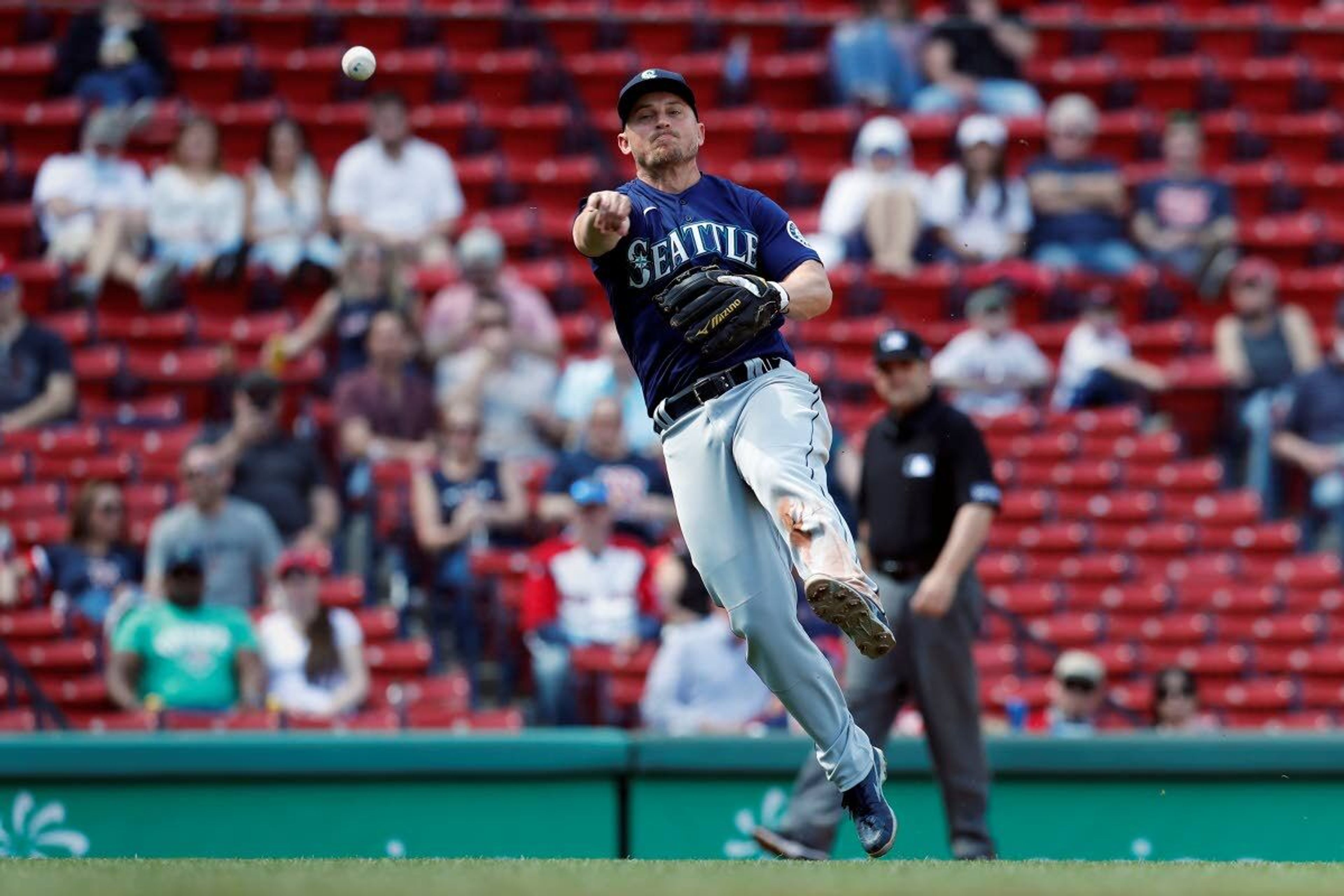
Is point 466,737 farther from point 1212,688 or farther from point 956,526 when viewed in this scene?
point 1212,688

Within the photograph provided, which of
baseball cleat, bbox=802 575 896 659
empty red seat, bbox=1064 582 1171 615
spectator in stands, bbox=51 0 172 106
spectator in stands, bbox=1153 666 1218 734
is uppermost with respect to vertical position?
spectator in stands, bbox=51 0 172 106

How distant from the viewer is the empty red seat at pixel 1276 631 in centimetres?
1117

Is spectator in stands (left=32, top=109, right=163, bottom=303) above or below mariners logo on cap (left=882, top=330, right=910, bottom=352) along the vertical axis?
above

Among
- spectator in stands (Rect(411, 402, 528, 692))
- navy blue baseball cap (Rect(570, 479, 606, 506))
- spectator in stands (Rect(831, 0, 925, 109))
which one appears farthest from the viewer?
spectator in stands (Rect(831, 0, 925, 109))

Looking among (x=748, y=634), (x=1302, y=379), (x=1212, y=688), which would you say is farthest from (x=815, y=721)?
(x=1302, y=379)

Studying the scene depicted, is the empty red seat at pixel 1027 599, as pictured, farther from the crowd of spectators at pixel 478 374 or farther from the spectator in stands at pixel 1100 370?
the spectator in stands at pixel 1100 370

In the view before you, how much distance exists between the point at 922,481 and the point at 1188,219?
669 centimetres

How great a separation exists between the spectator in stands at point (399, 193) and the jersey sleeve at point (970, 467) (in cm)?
588

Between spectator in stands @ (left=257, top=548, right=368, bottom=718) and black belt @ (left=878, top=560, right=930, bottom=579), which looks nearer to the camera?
black belt @ (left=878, top=560, right=930, bottom=579)

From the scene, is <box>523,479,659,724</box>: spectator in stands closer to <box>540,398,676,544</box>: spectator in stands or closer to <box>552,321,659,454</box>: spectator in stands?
<box>540,398,676,544</box>: spectator in stands

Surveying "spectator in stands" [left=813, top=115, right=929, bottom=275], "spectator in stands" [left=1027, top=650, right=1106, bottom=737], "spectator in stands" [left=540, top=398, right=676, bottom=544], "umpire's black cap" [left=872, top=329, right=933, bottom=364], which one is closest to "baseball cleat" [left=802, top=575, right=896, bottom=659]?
"umpire's black cap" [left=872, top=329, right=933, bottom=364]

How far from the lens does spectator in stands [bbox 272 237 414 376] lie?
11.7 metres

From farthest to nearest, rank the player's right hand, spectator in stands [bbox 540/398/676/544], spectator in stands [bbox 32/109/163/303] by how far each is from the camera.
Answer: spectator in stands [bbox 32/109/163/303], spectator in stands [bbox 540/398/676/544], the player's right hand

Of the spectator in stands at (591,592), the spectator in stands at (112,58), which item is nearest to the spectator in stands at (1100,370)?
the spectator in stands at (591,592)
